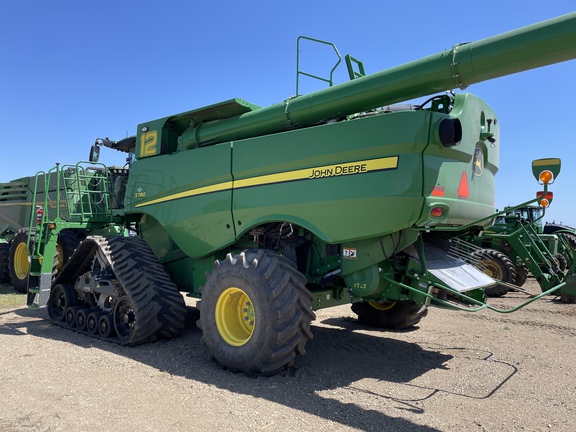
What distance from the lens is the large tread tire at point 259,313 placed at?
15.1 ft

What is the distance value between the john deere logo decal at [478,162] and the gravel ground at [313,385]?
2.18 metres

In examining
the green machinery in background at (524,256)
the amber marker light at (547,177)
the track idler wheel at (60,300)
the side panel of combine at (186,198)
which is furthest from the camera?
the green machinery in background at (524,256)

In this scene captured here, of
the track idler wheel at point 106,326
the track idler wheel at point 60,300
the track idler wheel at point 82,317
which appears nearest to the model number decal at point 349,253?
the track idler wheel at point 106,326

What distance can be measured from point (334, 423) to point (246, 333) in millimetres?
1814

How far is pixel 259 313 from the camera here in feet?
15.4

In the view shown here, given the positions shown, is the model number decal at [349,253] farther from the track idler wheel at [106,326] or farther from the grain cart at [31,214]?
the grain cart at [31,214]

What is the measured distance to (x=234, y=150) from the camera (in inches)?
222

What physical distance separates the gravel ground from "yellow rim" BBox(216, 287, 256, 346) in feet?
1.32

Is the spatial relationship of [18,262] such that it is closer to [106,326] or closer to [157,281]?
[106,326]

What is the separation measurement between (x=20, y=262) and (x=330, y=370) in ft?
28.2

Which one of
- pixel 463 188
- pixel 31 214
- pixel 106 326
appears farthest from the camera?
pixel 31 214

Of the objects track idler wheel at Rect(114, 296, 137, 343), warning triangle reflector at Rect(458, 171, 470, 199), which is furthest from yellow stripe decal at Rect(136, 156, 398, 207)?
track idler wheel at Rect(114, 296, 137, 343)

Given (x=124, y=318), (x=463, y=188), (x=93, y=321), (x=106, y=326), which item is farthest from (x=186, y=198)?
(x=463, y=188)

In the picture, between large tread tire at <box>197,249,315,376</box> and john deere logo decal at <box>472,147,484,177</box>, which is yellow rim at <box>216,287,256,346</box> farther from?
john deere logo decal at <box>472,147,484,177</box>
